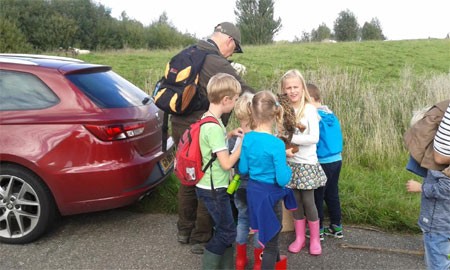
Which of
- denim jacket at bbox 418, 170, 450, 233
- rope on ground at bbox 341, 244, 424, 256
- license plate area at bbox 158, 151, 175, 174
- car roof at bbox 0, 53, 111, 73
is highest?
car roof at bbox 0, 53, 111, 73

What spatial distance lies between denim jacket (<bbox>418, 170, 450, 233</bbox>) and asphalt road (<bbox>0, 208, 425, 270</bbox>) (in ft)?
2.32

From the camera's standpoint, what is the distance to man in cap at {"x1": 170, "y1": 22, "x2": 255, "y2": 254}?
146 inches

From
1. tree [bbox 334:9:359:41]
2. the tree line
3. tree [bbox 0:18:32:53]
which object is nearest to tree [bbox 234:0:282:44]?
the tree line

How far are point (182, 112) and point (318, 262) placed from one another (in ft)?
5.54

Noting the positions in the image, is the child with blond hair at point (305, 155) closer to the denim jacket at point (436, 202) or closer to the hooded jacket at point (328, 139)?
the hooded jacket at point (328, 139)

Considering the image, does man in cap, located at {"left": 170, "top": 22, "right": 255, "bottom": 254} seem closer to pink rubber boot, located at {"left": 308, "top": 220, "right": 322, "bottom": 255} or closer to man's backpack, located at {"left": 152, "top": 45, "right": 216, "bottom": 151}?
man's backpack, located at {"left": 152, "top": 45, "right": 216, "bottom": 151}

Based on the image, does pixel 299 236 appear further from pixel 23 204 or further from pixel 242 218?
pixel 23 204

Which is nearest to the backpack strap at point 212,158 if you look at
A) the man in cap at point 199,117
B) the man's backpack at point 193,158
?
the man's backpack at point 193,158

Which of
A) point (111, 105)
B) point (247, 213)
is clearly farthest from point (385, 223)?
point (111, 105)

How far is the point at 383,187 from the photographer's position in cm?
478

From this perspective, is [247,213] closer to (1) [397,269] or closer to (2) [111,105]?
(1) [397,269]

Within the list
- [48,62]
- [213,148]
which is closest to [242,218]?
[213,148]

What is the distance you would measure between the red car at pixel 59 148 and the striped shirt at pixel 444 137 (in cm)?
243

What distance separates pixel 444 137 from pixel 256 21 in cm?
5432
